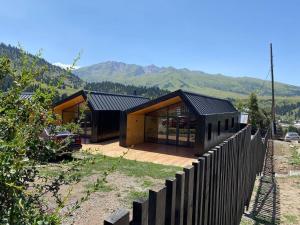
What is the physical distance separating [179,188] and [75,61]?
1544mm

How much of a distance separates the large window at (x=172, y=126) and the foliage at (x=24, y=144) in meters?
16.8

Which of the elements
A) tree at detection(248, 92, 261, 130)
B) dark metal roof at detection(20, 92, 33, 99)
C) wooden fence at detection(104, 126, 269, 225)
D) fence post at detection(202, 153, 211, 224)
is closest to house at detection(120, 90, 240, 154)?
wooden fence at detection(104, 126, 269, 225)

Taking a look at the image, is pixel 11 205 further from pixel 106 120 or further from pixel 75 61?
pixel 106 120

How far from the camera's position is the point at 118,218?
1.26 meters

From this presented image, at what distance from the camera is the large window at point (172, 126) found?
19.2m

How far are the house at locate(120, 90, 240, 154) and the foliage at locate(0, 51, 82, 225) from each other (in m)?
14.7

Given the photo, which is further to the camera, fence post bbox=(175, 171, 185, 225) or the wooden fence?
fence post bbox=(175, 171, 185, 225)

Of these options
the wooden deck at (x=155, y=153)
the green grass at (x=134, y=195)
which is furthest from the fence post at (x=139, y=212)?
the wooden deck at (x=155, y=153)

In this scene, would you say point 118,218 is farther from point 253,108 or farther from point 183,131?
point 253,108

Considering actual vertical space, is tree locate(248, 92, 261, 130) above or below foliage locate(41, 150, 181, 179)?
above

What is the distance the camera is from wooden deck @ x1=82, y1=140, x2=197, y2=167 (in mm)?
14984

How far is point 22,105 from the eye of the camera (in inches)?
83.0

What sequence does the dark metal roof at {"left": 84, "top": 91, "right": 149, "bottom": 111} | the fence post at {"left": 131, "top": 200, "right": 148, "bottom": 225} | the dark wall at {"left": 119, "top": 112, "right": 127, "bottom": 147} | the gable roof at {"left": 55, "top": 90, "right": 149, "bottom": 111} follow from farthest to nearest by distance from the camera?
the dark metal roof at {"left": 84, "top": 91, "right": 149, "bottom": 111} → the gable roof at {"left": 55, "top": 90, "right": 149, "bottom": 111} → the dark wall at {"left": 119, "top": 112, "right": 127, "bottom": 147} → the fence post at {"left": 131, "top": 200, "right": 148, "bottom": 225}

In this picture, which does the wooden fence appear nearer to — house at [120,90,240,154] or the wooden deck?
the wooden deck
